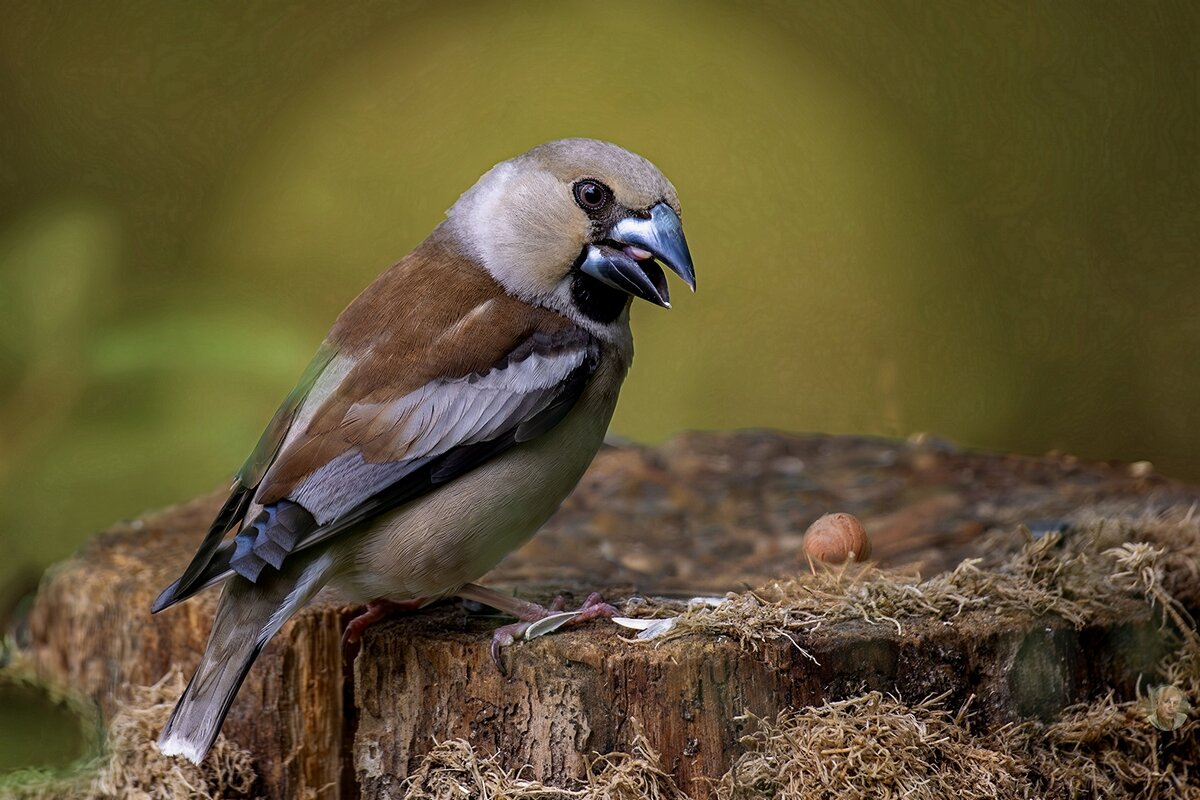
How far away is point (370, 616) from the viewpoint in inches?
119

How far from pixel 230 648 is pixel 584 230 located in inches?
47.8

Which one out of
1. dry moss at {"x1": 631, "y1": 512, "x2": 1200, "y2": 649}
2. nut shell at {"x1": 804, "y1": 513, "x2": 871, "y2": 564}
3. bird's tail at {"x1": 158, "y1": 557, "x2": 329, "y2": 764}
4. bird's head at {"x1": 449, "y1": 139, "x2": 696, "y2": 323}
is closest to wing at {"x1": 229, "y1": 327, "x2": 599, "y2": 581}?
bird's tail at {"x1": 158, "y1": 557, "x2": 329, "y2": 764}

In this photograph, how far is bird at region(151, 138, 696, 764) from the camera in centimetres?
271

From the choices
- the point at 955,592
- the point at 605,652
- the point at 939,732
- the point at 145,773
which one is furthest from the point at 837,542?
the point at 145,773

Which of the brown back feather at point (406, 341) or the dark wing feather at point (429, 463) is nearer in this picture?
the dark wing feather at point (429, 463)

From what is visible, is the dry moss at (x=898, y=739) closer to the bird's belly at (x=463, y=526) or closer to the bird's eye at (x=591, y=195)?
the bird's belly at (x=463, y=526)

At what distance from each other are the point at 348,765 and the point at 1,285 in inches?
72.5

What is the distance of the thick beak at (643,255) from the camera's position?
2.92 metres

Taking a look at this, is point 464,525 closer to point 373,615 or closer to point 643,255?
point 373,615

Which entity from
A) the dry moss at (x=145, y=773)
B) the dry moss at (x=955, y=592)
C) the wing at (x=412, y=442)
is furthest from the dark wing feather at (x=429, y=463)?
the dry moss at (x=145, y=773)

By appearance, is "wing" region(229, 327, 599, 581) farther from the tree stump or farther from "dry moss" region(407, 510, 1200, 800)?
"dry moss" region(407, 510, 1200, 800)

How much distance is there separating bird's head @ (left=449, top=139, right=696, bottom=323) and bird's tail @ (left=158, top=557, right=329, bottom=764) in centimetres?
86

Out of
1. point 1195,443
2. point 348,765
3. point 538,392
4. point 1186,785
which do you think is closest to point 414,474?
point 538,392

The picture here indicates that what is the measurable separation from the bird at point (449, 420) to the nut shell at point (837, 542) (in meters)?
0.59
